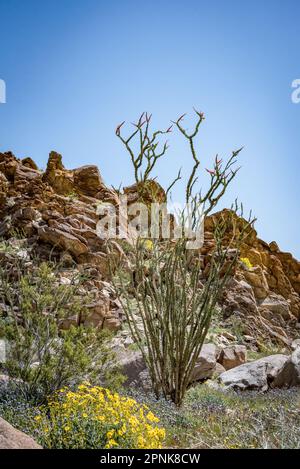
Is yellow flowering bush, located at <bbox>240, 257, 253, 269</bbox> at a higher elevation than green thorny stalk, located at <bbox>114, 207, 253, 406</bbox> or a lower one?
higher

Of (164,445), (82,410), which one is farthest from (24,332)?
(164,445)

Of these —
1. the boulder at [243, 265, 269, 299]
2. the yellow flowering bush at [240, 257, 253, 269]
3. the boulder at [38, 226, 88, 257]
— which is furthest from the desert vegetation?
the yellow flowering bush at [240, 257, 253, 269]

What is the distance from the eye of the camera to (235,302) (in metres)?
14.4

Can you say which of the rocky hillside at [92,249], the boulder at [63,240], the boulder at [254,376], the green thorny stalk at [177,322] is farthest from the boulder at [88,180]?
the green thorny stalk at [177,322]

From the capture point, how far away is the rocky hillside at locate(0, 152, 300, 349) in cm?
1202

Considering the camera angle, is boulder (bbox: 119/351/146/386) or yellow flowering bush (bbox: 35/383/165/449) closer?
yellow flowering bush (bbox: 35/383/165/449)

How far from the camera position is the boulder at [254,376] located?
6992mm

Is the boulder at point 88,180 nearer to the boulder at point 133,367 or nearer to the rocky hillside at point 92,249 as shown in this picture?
the rocky hillside at point 92,249

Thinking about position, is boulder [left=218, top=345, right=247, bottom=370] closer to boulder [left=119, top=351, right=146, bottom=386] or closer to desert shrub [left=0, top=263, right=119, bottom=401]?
boulder [left=119, top=351, right=146, bottom=386]

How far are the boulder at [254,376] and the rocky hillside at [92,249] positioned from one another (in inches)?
128

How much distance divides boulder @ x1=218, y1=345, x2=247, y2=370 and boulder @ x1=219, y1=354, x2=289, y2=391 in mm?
1090

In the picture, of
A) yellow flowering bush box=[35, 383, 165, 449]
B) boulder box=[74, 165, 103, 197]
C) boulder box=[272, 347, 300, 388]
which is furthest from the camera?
boulder box=[74, 165, 103, 197]

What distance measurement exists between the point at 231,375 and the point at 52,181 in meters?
11.6

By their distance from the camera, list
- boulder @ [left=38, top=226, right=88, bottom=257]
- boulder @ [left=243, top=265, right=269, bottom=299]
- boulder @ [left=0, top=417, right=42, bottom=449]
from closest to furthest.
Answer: boulder @ [left=0, top=417, right=42, bottom=449], boulder @ [left=38, top=226, right=88, bottom=257], boulder @ [left=243, top=265, right=269, bottom=299]
